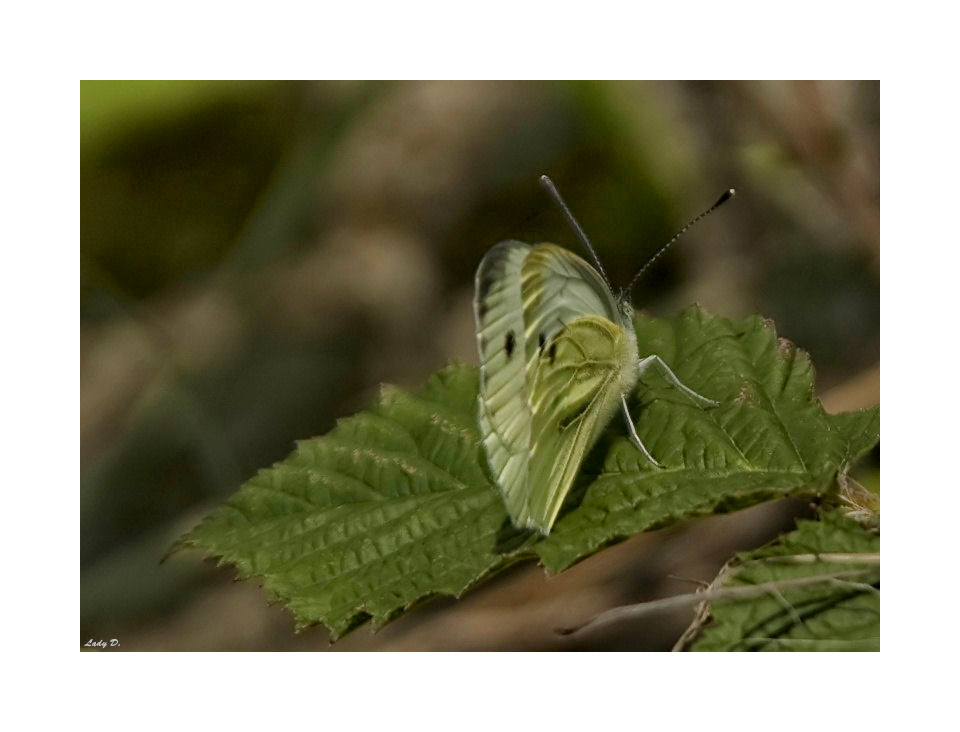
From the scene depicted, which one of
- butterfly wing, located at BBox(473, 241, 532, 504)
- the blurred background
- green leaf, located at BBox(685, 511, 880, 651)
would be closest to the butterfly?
butterfly wing, located at BBox(473, 241, 532, 504)

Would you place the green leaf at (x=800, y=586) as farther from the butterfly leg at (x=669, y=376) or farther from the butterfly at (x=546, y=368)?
the butterfly leg at (x=669, y=376)

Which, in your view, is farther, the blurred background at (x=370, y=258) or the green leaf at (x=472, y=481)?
the blurred background at (x=370, y=258)

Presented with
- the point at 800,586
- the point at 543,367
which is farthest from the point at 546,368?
the point at 800,586
